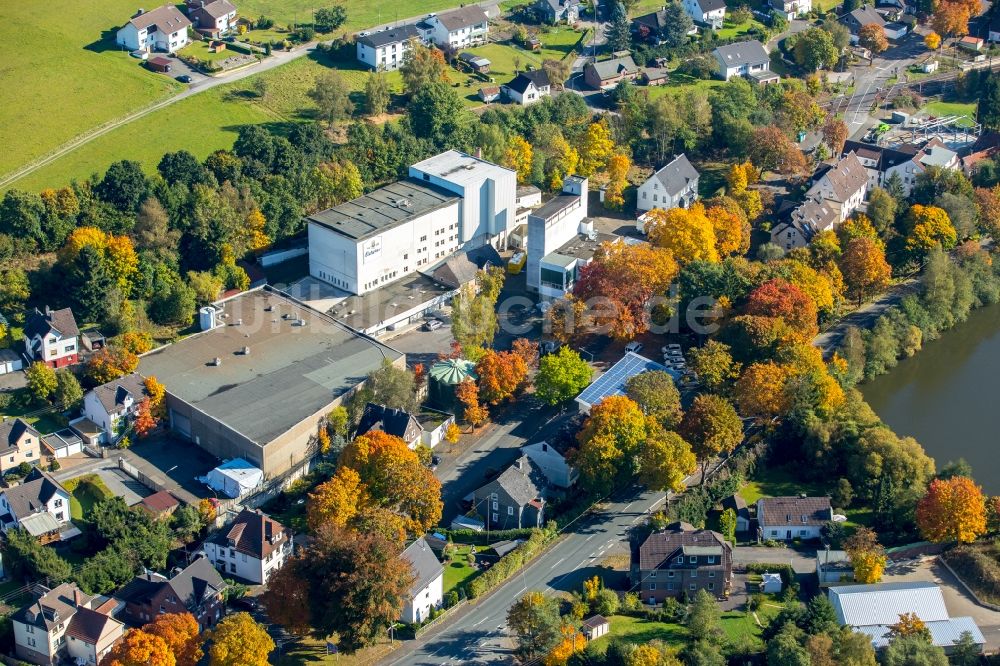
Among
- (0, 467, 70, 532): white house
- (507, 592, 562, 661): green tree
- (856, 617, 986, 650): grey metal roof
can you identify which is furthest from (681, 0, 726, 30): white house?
(0, 467, 70, 532): white house

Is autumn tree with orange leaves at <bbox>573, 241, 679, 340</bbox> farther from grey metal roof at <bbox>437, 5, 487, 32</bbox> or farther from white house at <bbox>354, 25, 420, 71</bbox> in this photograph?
grey metal roof at <bbox>437, 5, 487, 32</bbox>

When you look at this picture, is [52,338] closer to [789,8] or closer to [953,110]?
[953,110]

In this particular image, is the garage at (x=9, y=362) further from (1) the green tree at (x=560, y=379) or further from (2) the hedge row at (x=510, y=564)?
(2) the hedge row at (x=510, y=564)

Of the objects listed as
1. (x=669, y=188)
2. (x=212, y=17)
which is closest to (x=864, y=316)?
(x=669, y=188)

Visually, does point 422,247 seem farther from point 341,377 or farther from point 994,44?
point 994,44

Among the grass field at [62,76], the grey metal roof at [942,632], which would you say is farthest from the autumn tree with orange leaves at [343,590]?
the grass field at [62,76]

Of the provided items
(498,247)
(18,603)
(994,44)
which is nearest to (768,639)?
(18,603)
